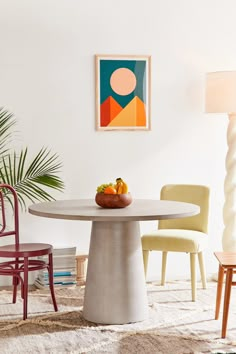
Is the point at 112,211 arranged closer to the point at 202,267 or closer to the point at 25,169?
the point at 202,267

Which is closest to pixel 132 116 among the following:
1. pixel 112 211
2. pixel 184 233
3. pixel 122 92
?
pixel 122 92

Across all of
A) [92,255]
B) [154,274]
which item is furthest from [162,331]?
[154,274]

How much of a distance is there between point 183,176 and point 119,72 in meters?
1.03

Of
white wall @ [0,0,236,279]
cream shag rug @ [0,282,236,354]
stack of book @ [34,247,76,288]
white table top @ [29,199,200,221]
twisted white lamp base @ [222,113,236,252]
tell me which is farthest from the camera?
twisted white lamp base @ [222,113,236,252]

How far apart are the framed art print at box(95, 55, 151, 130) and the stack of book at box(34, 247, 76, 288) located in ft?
3.44

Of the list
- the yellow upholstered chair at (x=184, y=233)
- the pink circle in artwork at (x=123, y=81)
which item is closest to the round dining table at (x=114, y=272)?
the yellow upholstered chair at (x=184, y=233)

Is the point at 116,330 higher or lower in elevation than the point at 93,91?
lower

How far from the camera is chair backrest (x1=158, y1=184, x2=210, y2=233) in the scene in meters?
5.21

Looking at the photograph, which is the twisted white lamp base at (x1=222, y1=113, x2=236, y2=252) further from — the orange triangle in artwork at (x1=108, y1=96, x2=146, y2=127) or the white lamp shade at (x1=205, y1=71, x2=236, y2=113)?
the orange triangle in artwork at (x1=108, y1=96, x2=146, y2=127)

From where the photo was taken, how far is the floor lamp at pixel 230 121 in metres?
5.37

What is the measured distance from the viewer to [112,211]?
4.08m

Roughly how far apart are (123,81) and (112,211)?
1.85 metres

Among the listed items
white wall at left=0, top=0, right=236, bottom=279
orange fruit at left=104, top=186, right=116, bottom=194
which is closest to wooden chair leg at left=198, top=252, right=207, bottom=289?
white wall at left=0, top=0, right=236, bottom=279

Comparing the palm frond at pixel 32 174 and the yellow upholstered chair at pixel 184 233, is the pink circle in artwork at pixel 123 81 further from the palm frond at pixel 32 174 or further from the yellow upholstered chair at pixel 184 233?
the yellow upholstered chair at pixel 184 233
